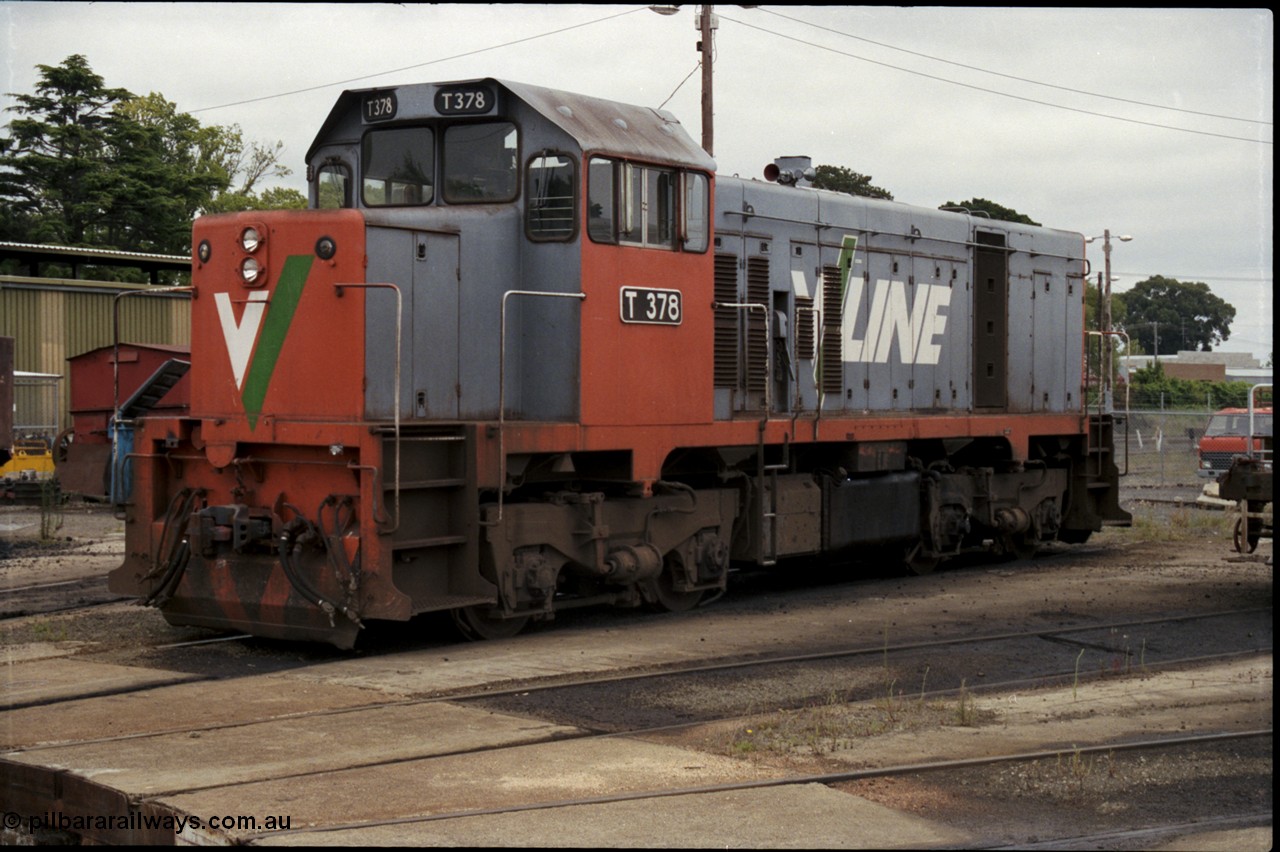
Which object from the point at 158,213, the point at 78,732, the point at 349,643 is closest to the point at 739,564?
the point at 349,643

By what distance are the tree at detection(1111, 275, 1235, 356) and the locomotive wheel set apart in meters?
74.7

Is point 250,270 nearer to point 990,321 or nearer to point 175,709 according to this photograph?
point 175,709

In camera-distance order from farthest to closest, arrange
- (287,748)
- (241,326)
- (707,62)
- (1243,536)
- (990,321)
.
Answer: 1. (707,62)
2. (990,321)
3. (1243,536)
4. (241,326)
5. (287,748)

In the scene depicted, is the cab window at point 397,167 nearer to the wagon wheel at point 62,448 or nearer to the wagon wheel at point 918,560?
the wagon wheel at point 918,560

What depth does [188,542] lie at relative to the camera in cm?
1050

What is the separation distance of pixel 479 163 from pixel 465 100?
50 cm

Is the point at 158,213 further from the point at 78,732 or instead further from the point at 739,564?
the point at 78,732

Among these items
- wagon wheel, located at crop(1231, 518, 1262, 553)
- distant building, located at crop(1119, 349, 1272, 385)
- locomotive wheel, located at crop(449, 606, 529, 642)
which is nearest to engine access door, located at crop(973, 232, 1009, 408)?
wagon wheel, located at crop(1231, 518, 1262, 553)

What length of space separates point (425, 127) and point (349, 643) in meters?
4.14

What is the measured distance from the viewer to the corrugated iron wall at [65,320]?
29234 mm

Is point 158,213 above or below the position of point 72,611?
above

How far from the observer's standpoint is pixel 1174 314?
8231 cm

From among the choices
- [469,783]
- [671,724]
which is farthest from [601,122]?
[469,783]

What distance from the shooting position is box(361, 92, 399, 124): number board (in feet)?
37.1
